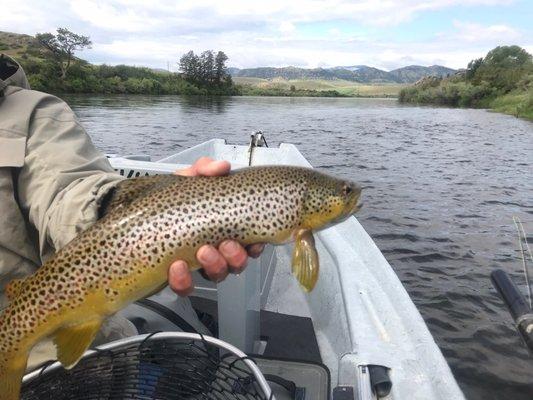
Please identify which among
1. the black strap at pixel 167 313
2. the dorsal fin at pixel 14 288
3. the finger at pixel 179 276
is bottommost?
the black strap at pixel 167 313

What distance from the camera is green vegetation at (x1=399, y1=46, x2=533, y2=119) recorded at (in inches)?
2382

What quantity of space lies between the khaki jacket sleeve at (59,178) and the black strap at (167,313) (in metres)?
0.97

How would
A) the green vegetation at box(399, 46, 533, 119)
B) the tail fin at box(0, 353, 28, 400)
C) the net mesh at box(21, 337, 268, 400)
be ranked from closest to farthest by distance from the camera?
the tail fin at box(0, 353, 28, 400)
the net mesh at box(21, 337, 268, 400)
the green vegetation at box(399, 46, 533, 119)

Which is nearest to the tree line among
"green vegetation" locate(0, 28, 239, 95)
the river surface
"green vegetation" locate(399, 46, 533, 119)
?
"green vegetation" locate(0, 28, 239, 95)

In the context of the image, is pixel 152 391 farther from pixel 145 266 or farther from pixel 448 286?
pixel 448 286

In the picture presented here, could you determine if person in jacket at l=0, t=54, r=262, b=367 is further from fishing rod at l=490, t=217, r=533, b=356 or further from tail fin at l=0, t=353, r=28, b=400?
fishing rod at l=490, t=217, r=533, b=356

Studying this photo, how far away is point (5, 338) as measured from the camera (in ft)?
6.33

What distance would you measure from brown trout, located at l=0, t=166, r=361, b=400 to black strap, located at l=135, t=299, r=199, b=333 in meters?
1.18

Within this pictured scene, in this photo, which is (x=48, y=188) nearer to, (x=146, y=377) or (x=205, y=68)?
(x=146, y=377)

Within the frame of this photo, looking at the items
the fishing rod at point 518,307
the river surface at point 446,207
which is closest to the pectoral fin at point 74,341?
the fishing rod at point 518,307

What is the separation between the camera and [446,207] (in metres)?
12.4

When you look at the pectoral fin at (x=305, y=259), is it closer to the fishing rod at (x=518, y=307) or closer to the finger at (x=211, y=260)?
the finger at (x=211, y=260)

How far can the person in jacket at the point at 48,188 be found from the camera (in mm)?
2074

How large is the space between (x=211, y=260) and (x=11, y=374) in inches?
36.7
